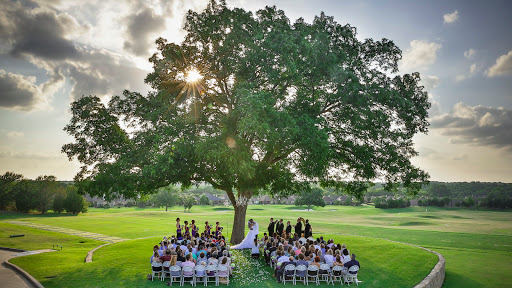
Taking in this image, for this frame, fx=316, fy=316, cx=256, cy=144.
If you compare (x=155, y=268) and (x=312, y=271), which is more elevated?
(x=155, y=268)

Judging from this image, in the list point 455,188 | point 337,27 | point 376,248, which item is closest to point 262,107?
point 337,27

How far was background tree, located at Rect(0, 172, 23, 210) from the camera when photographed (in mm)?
78375

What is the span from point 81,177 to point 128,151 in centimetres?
484

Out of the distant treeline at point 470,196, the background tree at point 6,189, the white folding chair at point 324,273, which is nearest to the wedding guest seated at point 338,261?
the white folding chair at point 324,273

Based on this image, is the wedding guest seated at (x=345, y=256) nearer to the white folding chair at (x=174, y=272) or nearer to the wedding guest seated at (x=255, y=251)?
the wedding guest seated at (x=255, y=251)

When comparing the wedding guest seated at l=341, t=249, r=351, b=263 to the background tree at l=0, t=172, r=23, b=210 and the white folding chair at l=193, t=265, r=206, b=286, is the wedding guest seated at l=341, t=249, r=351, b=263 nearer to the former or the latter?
the white folding chair at l=193, t=265, r=206, b=286

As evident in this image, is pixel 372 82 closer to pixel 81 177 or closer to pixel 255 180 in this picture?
pixel 255 180

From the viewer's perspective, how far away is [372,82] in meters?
24.2

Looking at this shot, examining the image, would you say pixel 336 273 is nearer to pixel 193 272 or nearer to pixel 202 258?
pixel 202 258

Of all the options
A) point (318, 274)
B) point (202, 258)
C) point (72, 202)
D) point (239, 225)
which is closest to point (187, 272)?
point (202, 258)

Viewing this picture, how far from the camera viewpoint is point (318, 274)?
52.3 ft

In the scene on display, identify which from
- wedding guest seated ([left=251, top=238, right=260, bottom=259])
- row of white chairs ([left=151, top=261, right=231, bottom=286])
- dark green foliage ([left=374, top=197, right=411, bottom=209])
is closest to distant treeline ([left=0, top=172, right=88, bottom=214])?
wedding guest seated ([left=251, top=238, right=260, bottom=259])

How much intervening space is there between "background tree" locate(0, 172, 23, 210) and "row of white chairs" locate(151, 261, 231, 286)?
84.8m

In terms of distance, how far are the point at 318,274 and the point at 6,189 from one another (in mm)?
92099
